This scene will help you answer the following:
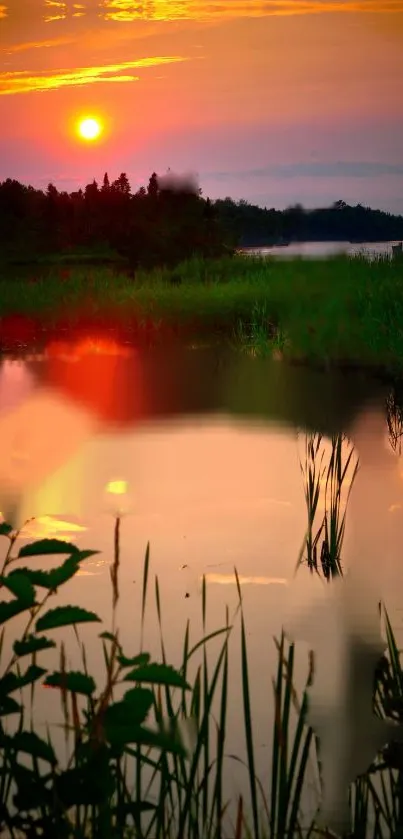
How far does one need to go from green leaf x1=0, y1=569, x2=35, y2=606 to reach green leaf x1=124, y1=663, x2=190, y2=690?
0.60ft

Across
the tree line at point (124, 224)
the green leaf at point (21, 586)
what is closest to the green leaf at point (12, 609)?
the green leaf at point (21, 586)

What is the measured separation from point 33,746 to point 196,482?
4979 millimetres

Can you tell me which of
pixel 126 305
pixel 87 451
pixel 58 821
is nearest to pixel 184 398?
pixel 87 451

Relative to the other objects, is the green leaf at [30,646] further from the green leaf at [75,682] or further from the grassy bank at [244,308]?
the grassy bank at [244,308]

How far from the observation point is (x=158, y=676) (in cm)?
156

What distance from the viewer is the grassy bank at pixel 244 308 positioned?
10594 millimetres

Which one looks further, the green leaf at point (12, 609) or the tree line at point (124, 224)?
the tree line at point (124, 224)

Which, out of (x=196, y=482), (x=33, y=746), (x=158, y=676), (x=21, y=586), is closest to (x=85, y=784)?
(x=33, y=746)

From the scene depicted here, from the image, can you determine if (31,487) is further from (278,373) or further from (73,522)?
(278,373)

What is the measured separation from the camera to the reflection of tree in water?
7.46 metres

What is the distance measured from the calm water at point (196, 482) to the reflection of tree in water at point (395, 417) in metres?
0.06

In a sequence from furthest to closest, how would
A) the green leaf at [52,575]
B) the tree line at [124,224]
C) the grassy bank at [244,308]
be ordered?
the tree line at [124,224] → the grassy bank at [244,308] → the green leaf at [52,575]

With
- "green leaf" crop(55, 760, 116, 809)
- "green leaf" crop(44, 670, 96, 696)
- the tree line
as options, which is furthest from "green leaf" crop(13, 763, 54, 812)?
the tree line

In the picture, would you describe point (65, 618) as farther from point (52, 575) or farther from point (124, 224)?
point (124, 224)
